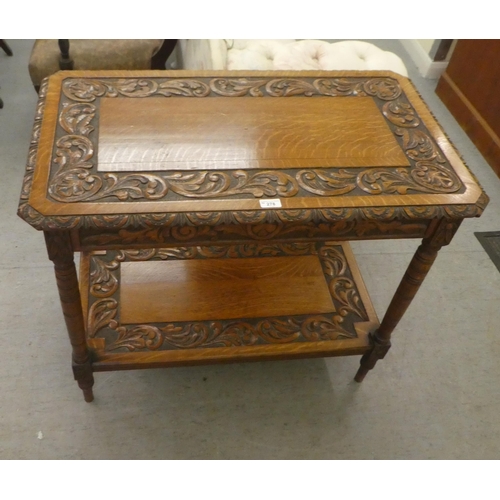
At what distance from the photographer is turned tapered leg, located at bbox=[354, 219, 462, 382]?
1.09 meters

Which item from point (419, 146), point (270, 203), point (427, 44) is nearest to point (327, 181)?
point (270, 203)

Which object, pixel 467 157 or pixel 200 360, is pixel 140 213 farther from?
pixel 467 157

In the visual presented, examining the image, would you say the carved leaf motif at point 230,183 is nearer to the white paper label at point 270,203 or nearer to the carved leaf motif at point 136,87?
the white paper label at point 270,203

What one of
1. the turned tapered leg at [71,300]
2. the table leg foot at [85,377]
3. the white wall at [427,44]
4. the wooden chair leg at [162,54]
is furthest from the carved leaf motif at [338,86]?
the white wall at [427,44]

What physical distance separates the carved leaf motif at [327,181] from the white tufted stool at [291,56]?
1006 mm

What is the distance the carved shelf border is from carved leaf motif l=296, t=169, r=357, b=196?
52cm

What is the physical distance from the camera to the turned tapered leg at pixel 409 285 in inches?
42.9

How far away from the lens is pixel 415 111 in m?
1.28

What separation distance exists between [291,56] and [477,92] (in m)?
1.12

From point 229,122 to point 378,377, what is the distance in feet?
3.19

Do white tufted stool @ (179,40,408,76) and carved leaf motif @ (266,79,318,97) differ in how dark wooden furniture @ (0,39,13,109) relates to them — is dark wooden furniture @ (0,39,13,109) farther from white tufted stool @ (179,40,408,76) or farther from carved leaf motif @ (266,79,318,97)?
carved leaf motif @ (266,79,318,97)

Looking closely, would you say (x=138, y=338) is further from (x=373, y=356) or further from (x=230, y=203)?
(x=373, y=356)

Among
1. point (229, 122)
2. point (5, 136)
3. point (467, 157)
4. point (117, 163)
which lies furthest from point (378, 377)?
point (5, 136)

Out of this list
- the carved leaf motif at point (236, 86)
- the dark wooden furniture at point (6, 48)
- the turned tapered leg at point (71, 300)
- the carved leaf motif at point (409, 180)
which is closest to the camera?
the turned tapered leg at point (71, 300)
